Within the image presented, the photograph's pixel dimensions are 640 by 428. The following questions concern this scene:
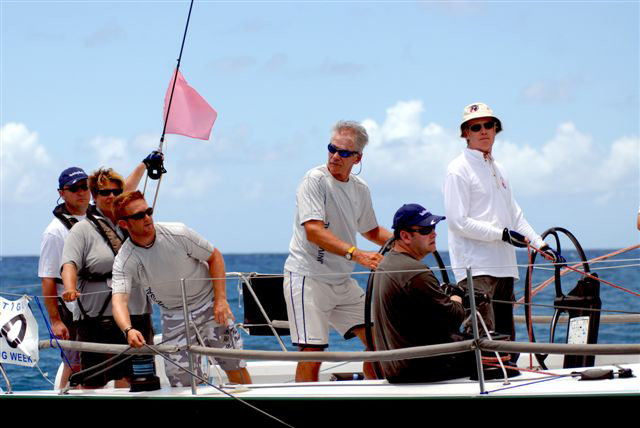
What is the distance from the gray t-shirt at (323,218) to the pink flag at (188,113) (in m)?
1.64

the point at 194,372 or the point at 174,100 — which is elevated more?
the point at 174,100

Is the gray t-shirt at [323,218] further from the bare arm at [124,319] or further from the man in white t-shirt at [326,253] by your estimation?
the bare arm at [124,319]

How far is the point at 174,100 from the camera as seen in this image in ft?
23.1

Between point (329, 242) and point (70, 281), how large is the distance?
1514mm

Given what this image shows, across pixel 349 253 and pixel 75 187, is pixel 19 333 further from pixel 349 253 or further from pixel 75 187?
pixel 349 253

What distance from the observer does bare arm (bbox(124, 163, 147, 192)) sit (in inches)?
247

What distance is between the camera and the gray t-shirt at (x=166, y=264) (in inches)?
208

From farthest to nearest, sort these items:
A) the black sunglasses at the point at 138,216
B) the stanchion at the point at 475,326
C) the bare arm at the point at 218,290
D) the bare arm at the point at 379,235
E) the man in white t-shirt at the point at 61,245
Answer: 1. the bare arm at the point at 379,235
2. the man in white t-shirt at the point at 61,245
3. the bare arm at the point at 218,290
4. the black sunglasses at the point at 138,216
5. the stanchion at the point at 475,326

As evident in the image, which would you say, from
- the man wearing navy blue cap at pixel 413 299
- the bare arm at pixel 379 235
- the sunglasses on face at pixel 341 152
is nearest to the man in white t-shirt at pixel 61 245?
the sunglasses on face at pixel 341 152

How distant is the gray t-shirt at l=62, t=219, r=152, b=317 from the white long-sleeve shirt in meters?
1.86

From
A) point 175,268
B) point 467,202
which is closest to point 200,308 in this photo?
point 175,268

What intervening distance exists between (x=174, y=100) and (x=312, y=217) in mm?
2054

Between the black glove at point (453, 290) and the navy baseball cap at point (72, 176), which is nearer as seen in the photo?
the black glove at point (453, 290)
